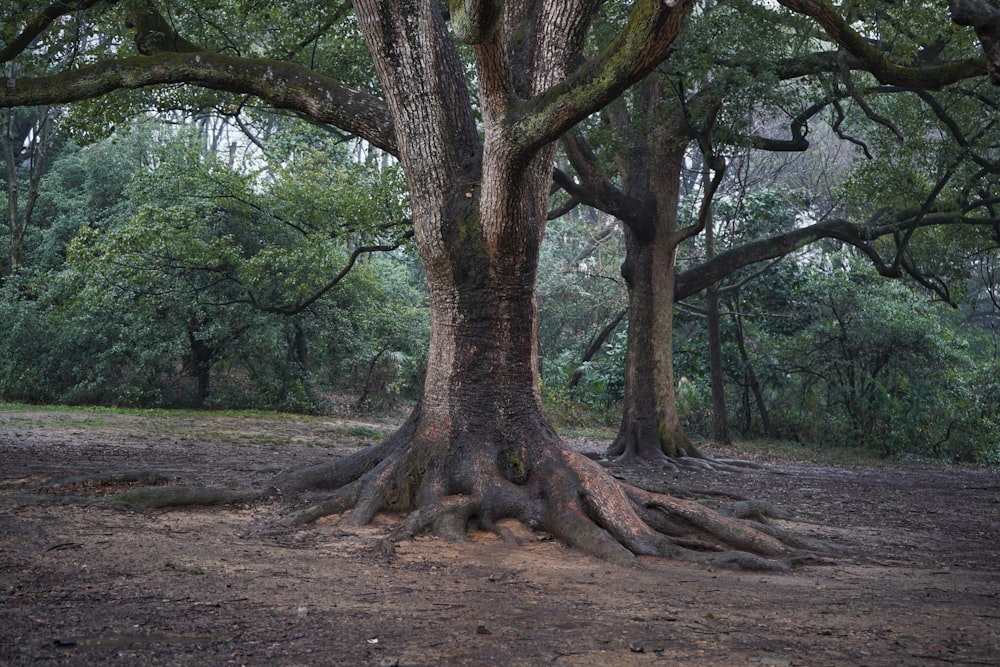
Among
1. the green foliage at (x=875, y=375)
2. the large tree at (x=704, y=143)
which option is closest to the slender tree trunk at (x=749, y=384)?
the green foliage at (x=875, y=375)

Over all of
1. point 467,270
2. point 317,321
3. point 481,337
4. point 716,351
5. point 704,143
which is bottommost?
point 481,337

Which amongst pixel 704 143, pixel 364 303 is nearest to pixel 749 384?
pixel 364 303

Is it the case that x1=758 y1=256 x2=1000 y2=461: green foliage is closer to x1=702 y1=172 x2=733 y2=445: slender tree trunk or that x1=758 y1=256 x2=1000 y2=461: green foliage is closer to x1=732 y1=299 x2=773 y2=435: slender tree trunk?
x1=732 y1=299 x2=773 y2=435: slender tree trunk

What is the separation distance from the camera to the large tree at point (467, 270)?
6.80 m

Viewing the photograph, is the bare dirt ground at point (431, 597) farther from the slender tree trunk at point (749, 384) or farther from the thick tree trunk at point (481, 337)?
the slender tree trunk at point (749, 384)

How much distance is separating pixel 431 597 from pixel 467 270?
316cm

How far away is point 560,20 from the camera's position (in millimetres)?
7453

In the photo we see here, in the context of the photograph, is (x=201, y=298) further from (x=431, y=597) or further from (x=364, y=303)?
(x=431, y=597)

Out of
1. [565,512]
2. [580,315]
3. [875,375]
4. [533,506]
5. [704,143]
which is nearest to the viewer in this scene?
[565,512]

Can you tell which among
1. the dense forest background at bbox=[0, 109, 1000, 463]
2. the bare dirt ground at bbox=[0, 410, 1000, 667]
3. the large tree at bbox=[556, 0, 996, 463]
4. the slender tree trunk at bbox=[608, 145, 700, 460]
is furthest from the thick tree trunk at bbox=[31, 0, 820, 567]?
the dense forest background at bbox=[0, 109, 1000, 463]

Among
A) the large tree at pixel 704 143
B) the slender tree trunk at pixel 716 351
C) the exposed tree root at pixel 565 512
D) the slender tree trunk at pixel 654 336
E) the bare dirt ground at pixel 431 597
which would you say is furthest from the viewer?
the slender tree trunk at pixel 716 351

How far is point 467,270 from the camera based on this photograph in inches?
289

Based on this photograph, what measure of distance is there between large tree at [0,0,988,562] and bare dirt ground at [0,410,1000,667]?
1.54ft

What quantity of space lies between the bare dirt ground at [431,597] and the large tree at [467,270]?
→ 18.5 inches
